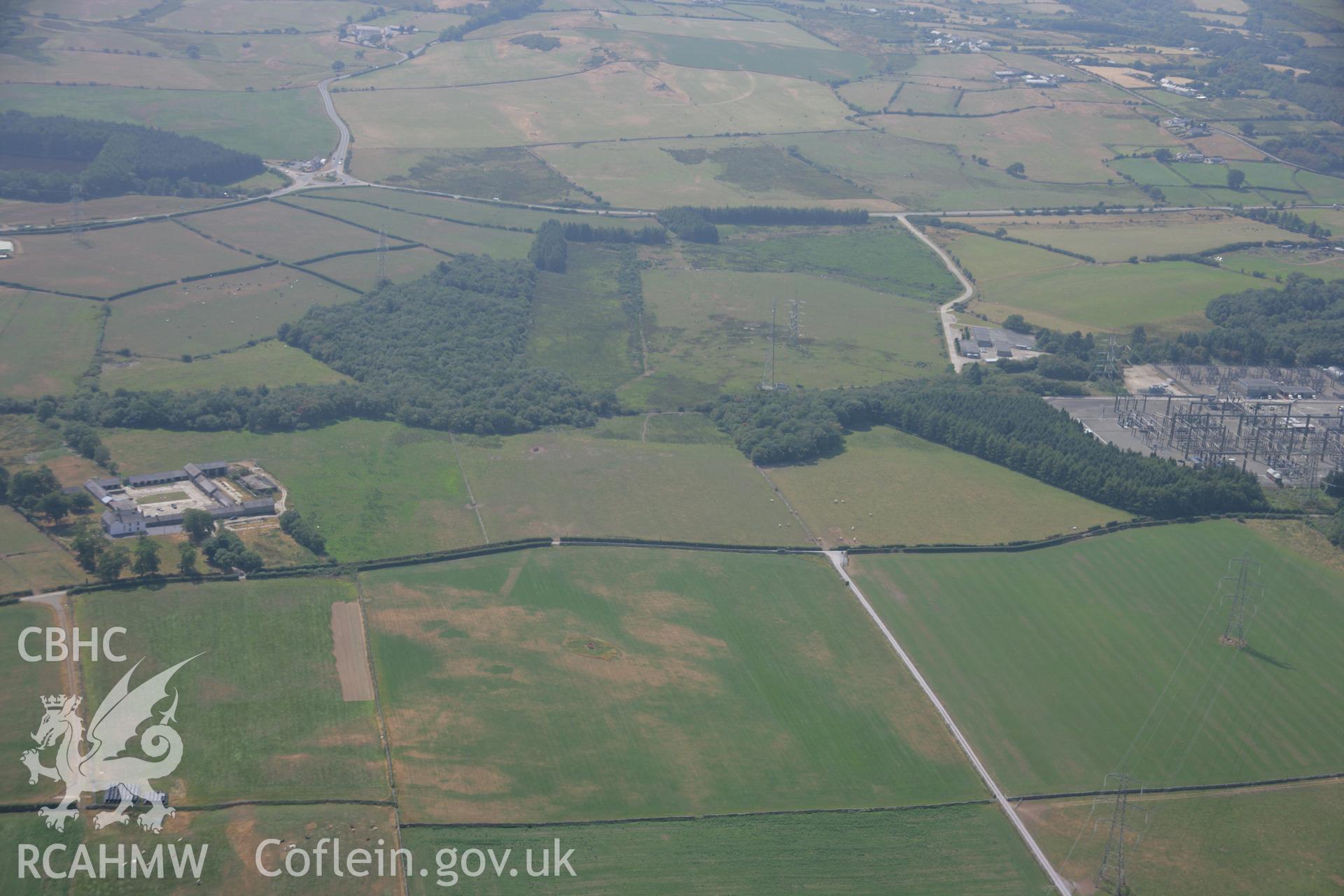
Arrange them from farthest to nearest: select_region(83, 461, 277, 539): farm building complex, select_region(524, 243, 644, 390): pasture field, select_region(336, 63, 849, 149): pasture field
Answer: select_region(336, 63, 849, 149): pasture field < select_region(524, 243, 644, 390): pasture field < select_region(83, 461, 277, 539): farm building complex

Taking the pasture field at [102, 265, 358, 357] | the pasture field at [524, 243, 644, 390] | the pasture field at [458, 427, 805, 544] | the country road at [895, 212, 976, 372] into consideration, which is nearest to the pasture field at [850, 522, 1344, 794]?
the pasture field at [458, 427, 805, 544]

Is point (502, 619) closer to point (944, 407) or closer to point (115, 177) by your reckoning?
point (944, 407)

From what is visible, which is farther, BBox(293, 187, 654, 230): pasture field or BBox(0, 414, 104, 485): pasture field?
BBox(293, 187, 654, 230): pasture field

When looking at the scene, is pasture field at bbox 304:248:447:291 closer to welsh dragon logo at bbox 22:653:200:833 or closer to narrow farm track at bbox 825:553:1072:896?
narrow farm track at bbox 825:553:1072:896

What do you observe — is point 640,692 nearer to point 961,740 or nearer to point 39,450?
point 961,740

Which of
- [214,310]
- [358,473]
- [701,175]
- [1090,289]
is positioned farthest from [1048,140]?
[358,473]

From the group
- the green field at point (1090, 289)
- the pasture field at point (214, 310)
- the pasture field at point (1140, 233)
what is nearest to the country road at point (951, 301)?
the green field at point (1090, 289)

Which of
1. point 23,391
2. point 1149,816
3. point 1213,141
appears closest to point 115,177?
point 23,391
